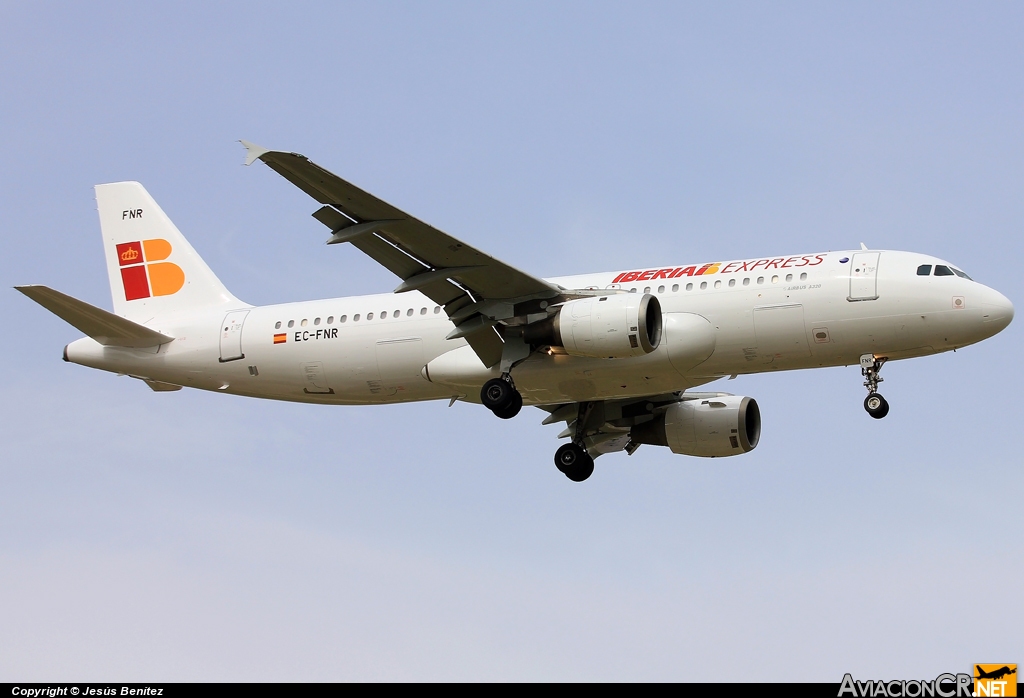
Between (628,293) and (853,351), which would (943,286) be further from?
(628,293)

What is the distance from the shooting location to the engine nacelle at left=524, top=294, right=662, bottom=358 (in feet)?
99.0

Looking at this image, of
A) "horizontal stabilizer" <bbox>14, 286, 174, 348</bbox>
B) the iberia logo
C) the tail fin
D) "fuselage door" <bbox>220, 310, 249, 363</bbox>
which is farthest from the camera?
the iberia logo

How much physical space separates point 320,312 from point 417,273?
14.2 feet

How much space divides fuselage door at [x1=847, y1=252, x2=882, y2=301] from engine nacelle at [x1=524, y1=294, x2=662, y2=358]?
4321mm

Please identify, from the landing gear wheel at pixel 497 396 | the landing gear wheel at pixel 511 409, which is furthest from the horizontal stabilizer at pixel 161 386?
the landing gear wheel at pixel 511 409

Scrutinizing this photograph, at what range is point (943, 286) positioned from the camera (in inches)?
1206

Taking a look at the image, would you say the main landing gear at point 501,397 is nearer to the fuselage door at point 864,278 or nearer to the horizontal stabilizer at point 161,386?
the fuselage door at point 864,278

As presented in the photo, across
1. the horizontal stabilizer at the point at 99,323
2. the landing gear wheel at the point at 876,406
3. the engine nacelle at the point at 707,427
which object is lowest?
the landing gear wheel at the point at 876,406

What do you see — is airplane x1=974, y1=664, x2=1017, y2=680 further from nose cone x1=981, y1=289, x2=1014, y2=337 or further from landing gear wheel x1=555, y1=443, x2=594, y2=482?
landing gear wheel x1=555, y1=443, x2=594, y2=482

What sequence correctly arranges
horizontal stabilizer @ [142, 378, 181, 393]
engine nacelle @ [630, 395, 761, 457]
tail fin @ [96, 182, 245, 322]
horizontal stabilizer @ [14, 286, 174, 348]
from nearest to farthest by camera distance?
horizontal stabilizer @ [14, 286, 174, 348] → horizontal stabilizer @ [142, 378, 181, 393] → engine nacelle @ [630, 395, 761, 457] → tail fin @ [96, 182, 245, 322]

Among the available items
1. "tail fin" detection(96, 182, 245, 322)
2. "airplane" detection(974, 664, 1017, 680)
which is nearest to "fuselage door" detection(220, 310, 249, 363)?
"tail fin" detection(96, 182, 245, 322)

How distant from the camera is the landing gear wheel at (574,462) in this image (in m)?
36.9

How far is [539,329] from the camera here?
31.7 meters

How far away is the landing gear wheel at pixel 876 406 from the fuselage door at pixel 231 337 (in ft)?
50.1
